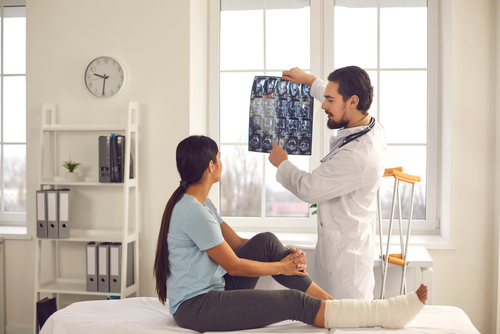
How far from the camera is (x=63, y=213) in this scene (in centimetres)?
244

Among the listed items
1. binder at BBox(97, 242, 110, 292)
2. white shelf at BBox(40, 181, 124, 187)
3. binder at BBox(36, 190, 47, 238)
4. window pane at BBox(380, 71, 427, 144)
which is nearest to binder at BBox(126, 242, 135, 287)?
binder at BBox(97, 242, 110, 292)

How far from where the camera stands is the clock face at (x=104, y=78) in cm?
258

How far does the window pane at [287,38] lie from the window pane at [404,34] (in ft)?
1.76

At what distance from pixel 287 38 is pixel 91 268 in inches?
80.1

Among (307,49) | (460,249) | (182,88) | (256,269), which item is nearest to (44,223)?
(182,88)

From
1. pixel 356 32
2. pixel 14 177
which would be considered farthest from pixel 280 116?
pixel 14 177

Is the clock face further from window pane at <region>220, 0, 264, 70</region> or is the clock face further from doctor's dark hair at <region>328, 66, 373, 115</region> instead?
doctor's dark hair at <region>328, 66, 373, 115</region>

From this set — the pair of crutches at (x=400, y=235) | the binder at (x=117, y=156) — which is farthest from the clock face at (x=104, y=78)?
the pair of crutches at (x=400, y=235)

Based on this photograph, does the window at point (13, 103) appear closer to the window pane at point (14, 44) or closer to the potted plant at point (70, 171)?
the window pane at point (14, 44)

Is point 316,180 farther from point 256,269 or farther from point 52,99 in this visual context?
point 52,99

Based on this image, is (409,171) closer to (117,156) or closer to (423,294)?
(423,294)

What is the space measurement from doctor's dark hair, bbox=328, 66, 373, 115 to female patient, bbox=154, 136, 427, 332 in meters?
0.58

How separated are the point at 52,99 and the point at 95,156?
494mm

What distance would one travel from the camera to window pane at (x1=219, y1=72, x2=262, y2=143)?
9.51 feet
